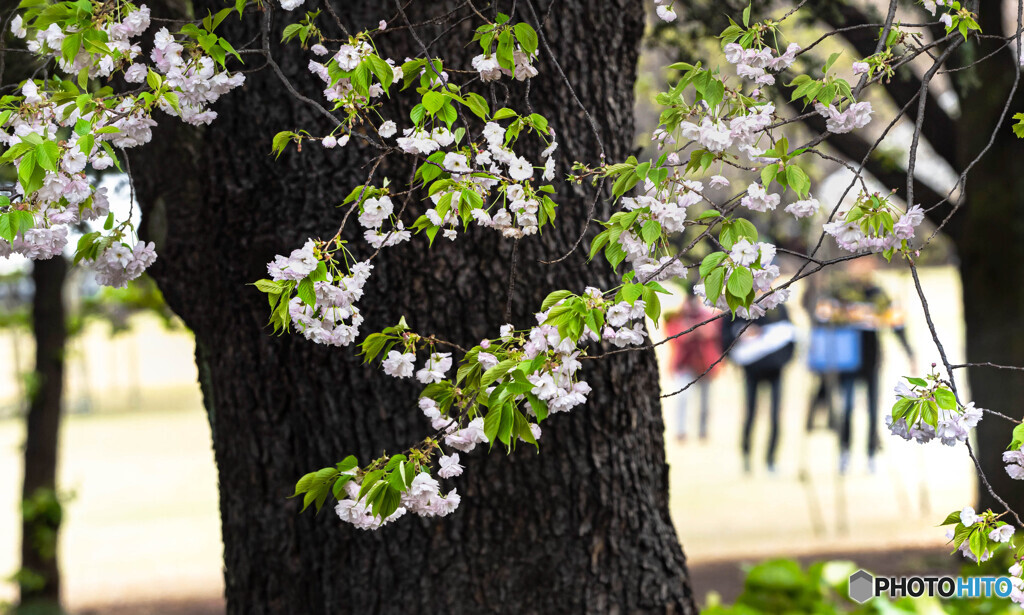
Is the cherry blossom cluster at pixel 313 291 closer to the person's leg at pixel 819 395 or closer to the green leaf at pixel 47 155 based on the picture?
the green leaf at pixel 47 155

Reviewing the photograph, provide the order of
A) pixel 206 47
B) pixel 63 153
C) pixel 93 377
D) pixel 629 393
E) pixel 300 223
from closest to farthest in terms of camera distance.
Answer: pixel 63 153
pixel 206 47
pixel 300 223
pixel 629 393
pixel 93 377

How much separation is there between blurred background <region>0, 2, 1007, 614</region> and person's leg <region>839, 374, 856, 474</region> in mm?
21

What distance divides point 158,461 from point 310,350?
10.00m

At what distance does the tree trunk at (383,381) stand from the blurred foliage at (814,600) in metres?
1.06

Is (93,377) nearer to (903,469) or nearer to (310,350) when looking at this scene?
(903,469)

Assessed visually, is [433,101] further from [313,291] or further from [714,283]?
[714,283]

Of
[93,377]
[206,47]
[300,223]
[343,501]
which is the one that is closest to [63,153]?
[206,47]

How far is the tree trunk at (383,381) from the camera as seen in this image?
8.16ft

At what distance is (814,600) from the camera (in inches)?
141

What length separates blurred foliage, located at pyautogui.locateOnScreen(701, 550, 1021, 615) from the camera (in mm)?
3402

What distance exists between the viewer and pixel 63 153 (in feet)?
4.76

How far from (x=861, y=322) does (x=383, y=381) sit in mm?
6594

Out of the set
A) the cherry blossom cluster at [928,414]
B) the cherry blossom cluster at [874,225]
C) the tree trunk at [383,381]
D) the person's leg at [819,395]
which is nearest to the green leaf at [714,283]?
the cherry blossom cluster at [874,225]

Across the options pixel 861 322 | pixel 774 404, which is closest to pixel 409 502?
pixel 861 322
